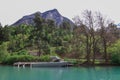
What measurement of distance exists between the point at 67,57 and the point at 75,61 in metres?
5.24

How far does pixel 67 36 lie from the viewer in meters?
55.5

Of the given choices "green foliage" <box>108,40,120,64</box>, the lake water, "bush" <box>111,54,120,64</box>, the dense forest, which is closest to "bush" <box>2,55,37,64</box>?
the dense forest

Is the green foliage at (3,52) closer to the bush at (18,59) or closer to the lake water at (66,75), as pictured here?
the bush at (18,59)

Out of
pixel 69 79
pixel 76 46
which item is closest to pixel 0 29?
pixel 76 46

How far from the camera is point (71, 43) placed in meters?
45.4

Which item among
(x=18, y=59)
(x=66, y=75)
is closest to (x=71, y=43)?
(x=18, y=59)

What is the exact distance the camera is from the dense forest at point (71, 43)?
136 ft

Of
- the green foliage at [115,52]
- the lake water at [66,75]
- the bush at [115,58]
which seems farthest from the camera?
the green foliage at [115,52]

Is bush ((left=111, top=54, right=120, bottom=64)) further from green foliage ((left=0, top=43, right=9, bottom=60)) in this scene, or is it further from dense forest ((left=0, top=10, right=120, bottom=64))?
green foliage ((left=0, top=43, right=9, bottom=60))

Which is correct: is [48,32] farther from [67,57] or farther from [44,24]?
[67,57]

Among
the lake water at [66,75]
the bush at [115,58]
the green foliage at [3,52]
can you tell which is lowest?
the lake water at [66,75]

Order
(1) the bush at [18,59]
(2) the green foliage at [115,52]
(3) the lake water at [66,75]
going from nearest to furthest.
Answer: (3) the lake water at [66,75] → (2) the green foliage at [115,52] → (1) the bush at [18,59]

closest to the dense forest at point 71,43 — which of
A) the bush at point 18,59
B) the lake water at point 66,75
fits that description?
the bush at point 18,59

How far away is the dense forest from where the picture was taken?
136 feet
